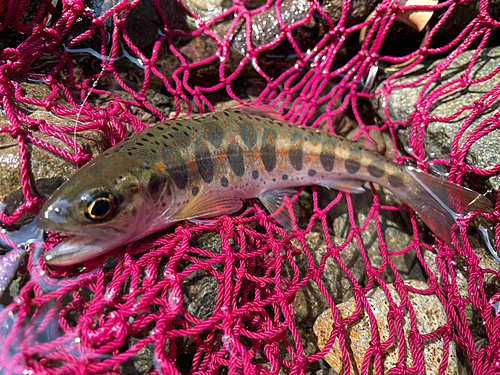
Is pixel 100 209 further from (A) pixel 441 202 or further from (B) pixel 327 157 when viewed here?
(A) pixel 441 202

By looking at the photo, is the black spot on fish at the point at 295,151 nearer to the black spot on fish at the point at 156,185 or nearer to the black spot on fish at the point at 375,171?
the black spot on fish at the point at 375,171

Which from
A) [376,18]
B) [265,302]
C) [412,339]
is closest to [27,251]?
[265,302]

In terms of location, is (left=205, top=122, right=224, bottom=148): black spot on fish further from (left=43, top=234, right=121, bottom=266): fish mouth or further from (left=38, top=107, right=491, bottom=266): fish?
(left=43, top=234, right=121, bottom=266): fish mouth

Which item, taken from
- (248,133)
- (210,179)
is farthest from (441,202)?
(210,179)

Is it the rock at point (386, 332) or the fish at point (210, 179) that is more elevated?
the fish at point (210, 179)

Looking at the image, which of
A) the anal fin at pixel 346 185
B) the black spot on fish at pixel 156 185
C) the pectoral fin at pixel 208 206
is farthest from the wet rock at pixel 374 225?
the black spot on fish at pixel 156 185

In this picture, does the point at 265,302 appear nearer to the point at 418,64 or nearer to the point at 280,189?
the point at 280,189

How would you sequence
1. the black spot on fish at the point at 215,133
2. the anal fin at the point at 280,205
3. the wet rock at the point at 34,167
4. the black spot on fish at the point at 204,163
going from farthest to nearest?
the anal fin at the point at 280,205 < the black spot on fish at the point at 215,133 < the black spot on fish at the point at 204,163 < the wet rock at the point at 34,167
